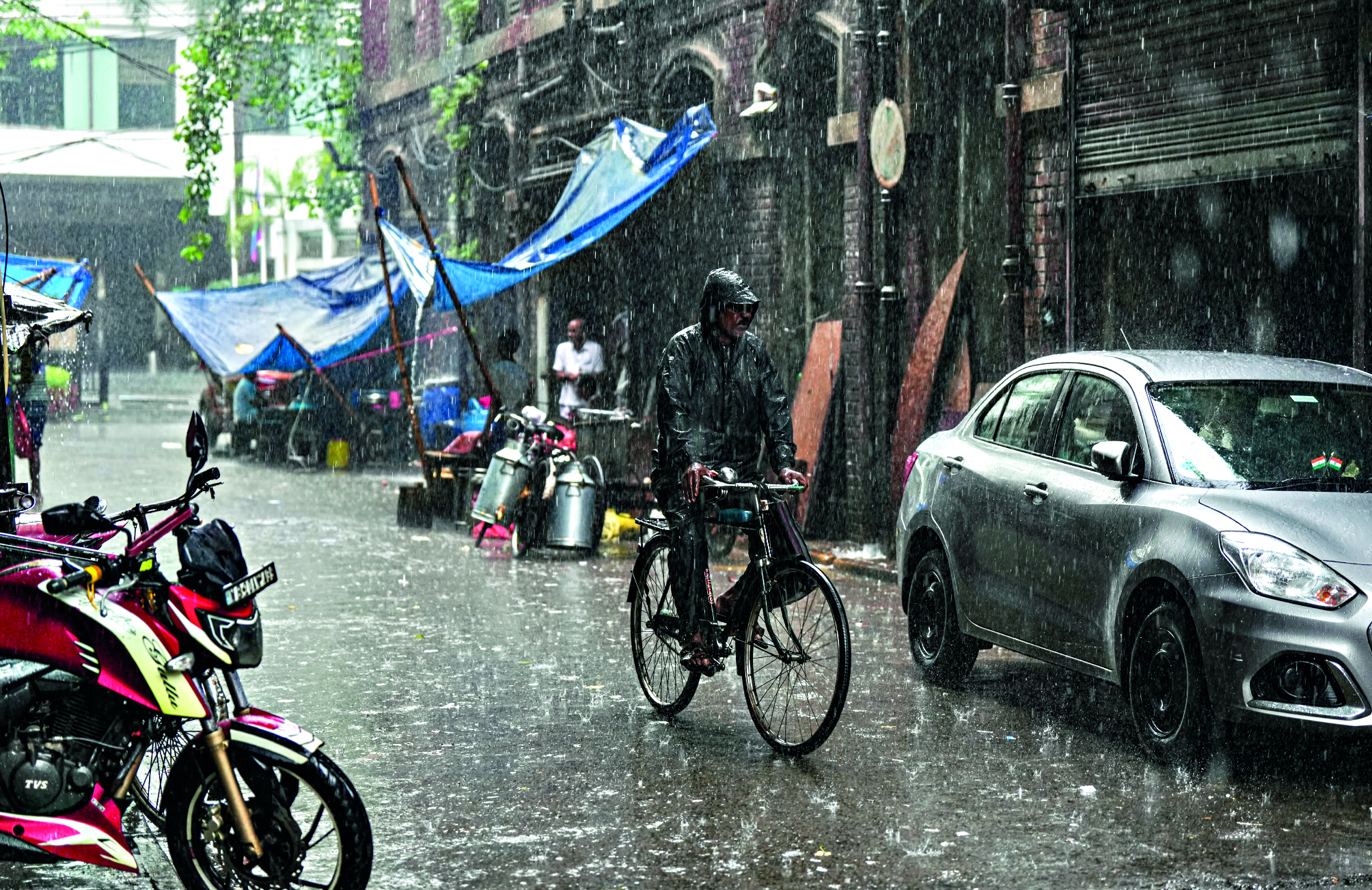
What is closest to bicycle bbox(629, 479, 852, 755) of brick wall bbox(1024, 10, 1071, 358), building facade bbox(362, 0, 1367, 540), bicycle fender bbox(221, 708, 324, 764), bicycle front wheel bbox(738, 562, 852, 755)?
bicycle front wheel bbox(738, 562, 852, 755)

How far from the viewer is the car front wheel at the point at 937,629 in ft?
27.2

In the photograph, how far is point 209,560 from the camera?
450 centimetres

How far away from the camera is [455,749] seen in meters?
6.93

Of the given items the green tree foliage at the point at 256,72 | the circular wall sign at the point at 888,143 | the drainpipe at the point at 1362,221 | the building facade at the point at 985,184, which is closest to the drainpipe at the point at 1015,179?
the building facade at the point at 985,184

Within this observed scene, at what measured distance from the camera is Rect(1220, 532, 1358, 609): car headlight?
605 centimetres

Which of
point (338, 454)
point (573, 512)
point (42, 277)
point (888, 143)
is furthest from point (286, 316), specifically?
→ point (42, 277)

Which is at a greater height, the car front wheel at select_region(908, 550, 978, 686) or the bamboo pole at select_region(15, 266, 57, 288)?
the bamboo pole at select_region(15, 266, 57, 288)

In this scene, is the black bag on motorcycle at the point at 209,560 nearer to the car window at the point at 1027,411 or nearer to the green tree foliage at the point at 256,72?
the car window at the point at 1027,411

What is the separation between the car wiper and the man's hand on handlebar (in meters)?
2.15

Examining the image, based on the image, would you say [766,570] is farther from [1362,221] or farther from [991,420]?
[1362,221]

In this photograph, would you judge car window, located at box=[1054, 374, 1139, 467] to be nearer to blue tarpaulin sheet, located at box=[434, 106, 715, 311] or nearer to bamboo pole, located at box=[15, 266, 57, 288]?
bamboo pole, located at box=[15, 266, 57, 288]

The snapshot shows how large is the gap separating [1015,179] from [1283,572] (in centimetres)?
746

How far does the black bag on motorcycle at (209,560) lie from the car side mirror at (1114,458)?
3.60 meters

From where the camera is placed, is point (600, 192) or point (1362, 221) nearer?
point (1362, 221)
